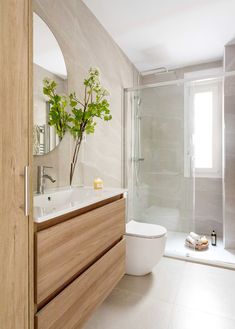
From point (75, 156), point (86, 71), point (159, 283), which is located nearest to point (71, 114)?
point (75, 156)

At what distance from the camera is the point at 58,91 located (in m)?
1.69

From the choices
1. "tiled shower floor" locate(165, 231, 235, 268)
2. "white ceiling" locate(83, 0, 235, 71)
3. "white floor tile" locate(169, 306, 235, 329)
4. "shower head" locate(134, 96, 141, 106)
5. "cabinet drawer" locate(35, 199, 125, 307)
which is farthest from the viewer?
"shower head" locate(134, 96, 141, 106)

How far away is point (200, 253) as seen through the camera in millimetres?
2504

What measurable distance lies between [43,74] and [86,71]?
59cm

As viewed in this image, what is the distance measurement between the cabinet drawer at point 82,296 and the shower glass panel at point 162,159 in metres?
1.43

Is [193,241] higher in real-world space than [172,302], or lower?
higher

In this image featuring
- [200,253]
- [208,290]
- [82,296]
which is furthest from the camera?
[200,253]

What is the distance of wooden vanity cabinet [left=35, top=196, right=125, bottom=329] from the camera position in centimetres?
89

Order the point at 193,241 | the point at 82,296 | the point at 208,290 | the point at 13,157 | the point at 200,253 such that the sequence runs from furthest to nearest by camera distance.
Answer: the point at 193,241
the point at 200,253
the point at 208,290
the point at 82,296
the point at 13,157

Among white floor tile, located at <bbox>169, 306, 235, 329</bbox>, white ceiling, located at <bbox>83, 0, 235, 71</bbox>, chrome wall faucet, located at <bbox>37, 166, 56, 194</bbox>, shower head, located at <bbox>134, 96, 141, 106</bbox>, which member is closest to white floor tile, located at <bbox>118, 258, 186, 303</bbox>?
white floor tile, located at <bbox>169, 306, 235, 329</bbox>

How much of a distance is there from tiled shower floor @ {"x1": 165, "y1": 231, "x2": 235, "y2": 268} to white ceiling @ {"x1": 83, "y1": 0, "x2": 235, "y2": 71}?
7.68ft

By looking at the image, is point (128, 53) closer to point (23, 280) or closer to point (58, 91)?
point (58, 91)

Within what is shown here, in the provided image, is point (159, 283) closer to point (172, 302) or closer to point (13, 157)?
point (172, 302)

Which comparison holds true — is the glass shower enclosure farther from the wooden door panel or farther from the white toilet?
the wooden door panel
